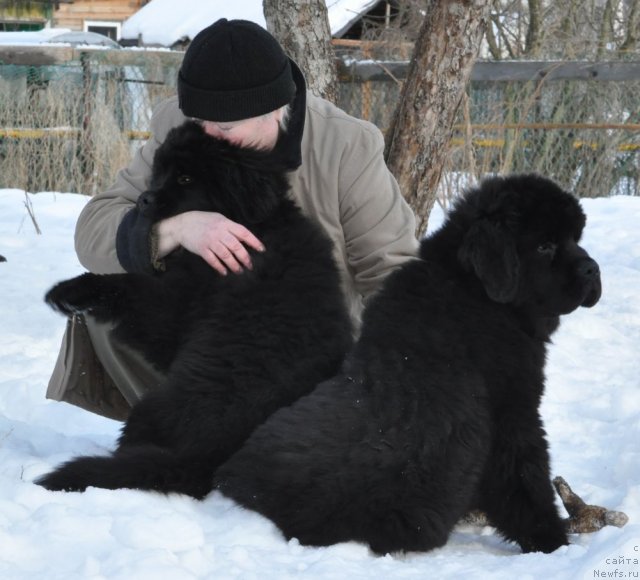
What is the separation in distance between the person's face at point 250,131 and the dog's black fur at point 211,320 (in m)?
0.05

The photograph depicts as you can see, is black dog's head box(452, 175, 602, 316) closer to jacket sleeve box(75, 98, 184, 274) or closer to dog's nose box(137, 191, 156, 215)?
dog's nose box(137, 191, 156, 215)

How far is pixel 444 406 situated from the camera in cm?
250

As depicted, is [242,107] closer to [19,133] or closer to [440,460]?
[440,460]

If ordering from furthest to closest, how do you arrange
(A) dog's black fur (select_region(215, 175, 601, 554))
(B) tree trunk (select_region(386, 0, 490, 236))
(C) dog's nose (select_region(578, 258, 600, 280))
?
1. (B) tree trunk (select_region(386, 0, 490, 236))
2. (C) dog's nose (select_region(578, 258, 600, 280))
3. (A) dog's black fur (select_region(215, 175, 601, 554))

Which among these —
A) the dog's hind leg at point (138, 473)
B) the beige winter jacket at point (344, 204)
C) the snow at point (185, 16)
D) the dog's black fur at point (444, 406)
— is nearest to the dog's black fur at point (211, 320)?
the dog's hind leg at point (138, 473)

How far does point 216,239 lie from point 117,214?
2.43 feet

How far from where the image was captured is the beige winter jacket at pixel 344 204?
3289 millimetres

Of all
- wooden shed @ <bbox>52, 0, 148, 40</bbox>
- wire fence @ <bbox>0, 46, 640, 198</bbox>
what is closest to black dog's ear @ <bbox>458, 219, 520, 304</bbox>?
wire fence @ <bbox>0, 46, 640, 198</bbox>

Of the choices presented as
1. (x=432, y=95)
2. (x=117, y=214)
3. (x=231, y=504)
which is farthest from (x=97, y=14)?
(x=231, y=504)

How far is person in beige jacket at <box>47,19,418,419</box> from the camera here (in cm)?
290

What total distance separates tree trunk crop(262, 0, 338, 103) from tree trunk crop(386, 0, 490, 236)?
1.52 feet

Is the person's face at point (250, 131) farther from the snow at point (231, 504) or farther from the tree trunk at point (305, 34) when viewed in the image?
the tree trunk at point (305, 34)

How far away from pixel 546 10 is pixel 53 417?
33.5 ft

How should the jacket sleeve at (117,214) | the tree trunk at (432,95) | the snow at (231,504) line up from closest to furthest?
the snow at (231,504), the jacket sleeve at (117,214), the tree trunk at (432,95)
